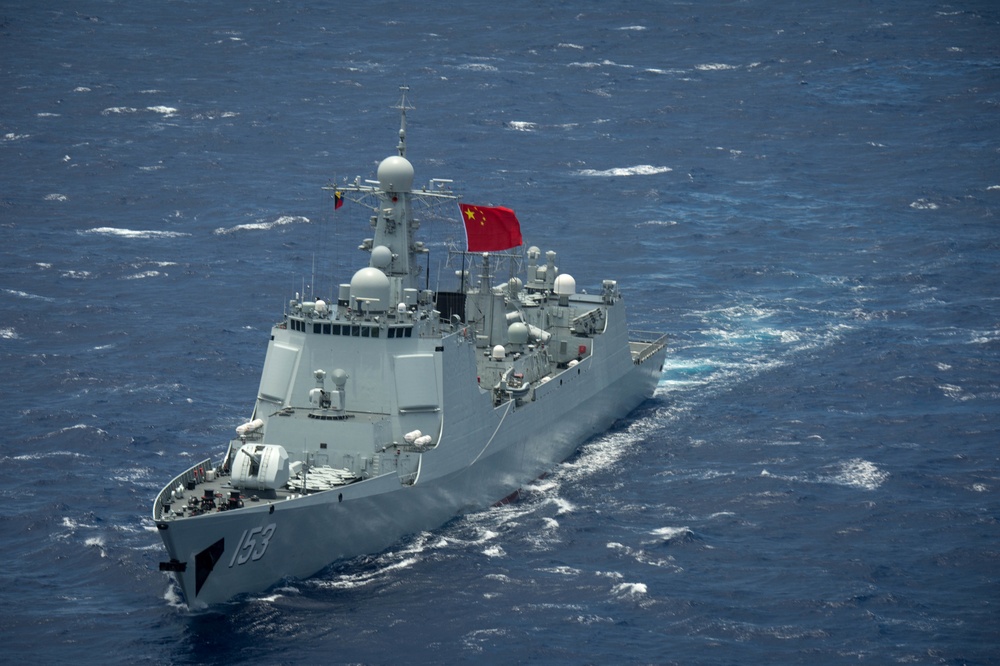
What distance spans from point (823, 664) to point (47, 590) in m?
18.8

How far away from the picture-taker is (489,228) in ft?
155

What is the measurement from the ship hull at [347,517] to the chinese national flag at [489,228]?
17.1 feet

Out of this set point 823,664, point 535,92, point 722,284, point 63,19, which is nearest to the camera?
point 823,664

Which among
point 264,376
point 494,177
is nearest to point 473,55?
point 494,177

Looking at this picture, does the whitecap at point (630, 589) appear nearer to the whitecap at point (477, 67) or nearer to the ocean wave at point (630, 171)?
the ocean wave at point (630, 171)

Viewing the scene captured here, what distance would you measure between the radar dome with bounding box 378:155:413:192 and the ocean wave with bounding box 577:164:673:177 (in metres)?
31.5

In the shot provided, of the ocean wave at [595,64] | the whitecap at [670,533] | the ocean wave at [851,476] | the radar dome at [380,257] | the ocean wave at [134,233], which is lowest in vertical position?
the whitecap at [670,533]

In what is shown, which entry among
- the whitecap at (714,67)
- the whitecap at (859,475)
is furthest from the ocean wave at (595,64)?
the whitecap at (859,475)

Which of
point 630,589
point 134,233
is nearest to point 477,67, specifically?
point 134,233

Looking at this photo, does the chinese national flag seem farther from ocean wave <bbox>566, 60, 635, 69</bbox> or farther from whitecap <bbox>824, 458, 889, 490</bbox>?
ocean wave <bbox>566, 60, 635, 69</bbox>

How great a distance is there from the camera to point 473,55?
312ft

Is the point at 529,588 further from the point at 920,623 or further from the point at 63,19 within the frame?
the point at 63,19

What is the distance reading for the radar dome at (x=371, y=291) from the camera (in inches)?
1676

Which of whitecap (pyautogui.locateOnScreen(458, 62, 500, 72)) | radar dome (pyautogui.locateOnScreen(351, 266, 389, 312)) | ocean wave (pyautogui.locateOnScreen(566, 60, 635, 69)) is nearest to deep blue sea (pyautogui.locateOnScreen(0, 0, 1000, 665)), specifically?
ocean wave (pyautogui.locateOnScreen(566, 60, 635, 69))
